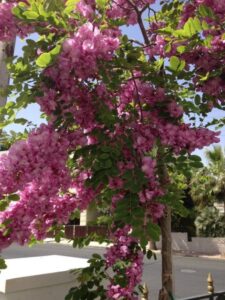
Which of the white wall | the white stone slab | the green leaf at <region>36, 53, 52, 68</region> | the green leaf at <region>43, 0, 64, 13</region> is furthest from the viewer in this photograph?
the white wall

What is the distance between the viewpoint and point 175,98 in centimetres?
333

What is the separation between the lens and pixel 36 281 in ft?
10.9

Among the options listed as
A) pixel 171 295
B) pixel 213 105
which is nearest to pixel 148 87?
pixel 213 105

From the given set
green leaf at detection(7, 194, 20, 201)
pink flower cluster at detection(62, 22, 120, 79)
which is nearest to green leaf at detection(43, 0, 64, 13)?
pink flower cluster at detection(62, 22, 120, 79)

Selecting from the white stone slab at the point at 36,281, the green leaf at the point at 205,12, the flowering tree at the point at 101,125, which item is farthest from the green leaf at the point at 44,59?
the white stone slab at the point at 36,281

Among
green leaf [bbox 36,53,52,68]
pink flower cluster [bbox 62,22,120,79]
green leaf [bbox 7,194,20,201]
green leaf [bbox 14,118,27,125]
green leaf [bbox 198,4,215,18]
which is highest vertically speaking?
green leaf [bbox 198,4,215,18]

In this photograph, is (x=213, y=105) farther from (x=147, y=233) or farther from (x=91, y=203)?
(x=147, y=233)

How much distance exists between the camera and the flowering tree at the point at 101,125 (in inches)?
100

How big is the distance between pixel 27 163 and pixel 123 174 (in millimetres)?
614

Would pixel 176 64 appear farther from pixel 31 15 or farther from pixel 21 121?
pixel 21 121

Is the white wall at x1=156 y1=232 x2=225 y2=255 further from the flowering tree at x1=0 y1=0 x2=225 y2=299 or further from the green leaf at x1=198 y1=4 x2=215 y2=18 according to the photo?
the green leaf at x1=198 y1=4 x2=215 y2=18

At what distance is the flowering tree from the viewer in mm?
2551

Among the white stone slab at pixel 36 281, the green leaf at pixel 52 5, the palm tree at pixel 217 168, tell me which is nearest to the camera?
the green leaf at pixel 52 5

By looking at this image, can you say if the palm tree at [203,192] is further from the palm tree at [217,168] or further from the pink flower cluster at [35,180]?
the pink flower cluster at [35,180]
